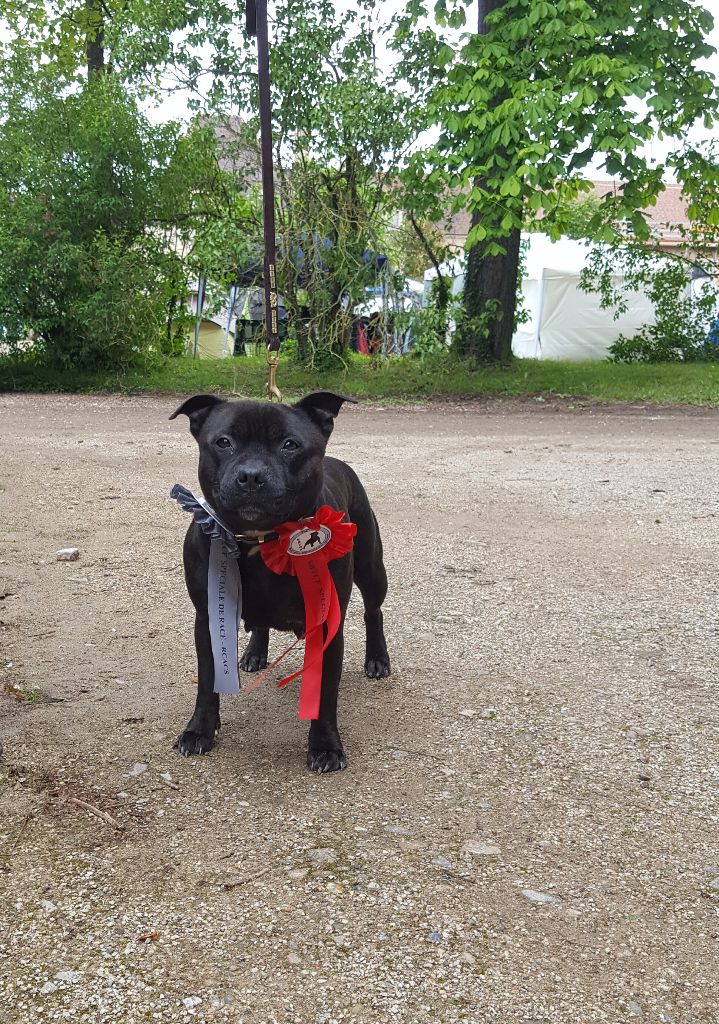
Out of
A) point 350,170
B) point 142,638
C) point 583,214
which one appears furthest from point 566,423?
point 583,214

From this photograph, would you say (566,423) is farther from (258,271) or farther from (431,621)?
(431,621)

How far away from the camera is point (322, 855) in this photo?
2863 millimetres

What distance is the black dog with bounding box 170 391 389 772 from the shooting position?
311 centimetres

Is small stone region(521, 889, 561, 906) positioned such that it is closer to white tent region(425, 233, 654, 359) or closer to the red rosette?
the red rosette

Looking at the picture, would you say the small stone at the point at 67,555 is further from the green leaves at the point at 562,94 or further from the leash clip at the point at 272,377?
the green leaves at the point at 562,94

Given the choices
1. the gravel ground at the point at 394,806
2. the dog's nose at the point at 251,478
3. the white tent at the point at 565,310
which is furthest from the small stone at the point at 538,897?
the white tent at the point at 565,310

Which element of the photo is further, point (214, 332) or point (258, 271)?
point (214, 332)

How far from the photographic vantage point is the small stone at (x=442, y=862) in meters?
2.83

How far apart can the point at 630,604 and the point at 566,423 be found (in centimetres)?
784

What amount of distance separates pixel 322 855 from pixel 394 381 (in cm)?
1334

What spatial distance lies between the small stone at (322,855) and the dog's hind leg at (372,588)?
137cm

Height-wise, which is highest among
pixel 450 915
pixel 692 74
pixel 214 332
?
pixel 692 74

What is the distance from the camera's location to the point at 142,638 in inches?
181

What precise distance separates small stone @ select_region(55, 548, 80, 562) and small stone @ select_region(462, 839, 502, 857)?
363 centimetres
